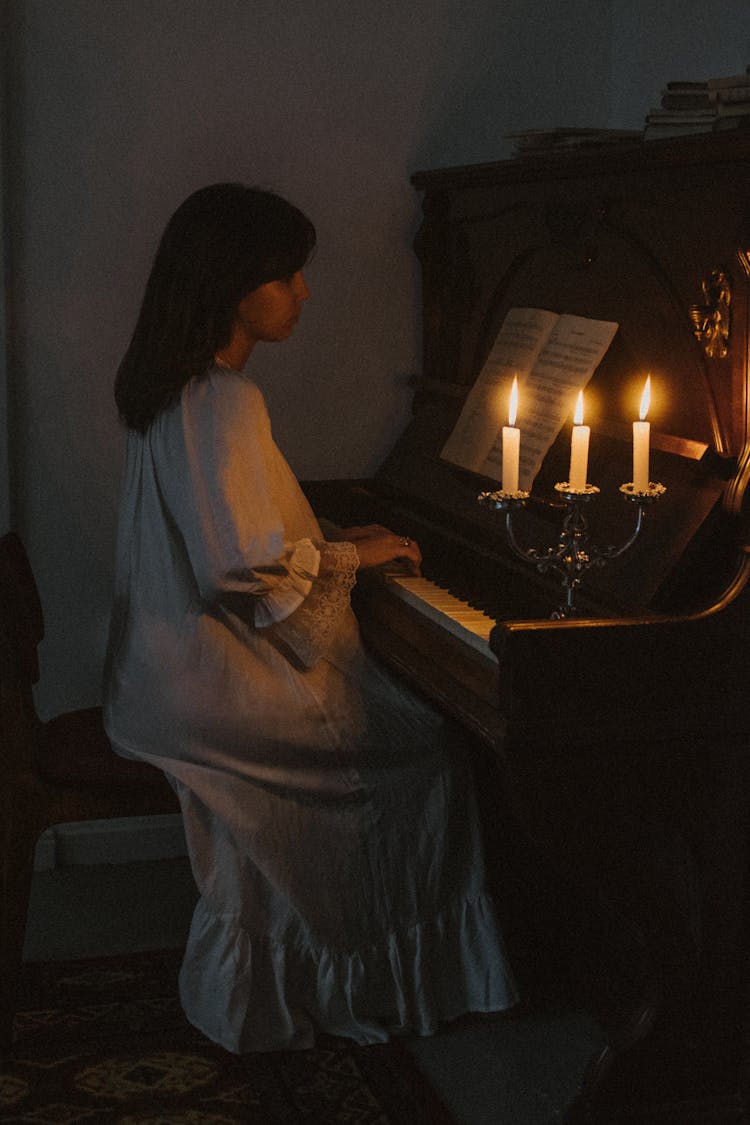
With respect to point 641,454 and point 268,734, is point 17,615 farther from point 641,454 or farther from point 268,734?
point 641,454

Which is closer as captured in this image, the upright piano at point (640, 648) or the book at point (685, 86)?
the upright piano at point (640, 648)

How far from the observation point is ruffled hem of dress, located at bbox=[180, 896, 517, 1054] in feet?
8.81

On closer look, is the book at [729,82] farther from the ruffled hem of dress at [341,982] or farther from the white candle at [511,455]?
the ruffled hem of dress at [341,982]

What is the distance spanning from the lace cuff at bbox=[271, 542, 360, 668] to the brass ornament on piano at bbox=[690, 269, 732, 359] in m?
0.74

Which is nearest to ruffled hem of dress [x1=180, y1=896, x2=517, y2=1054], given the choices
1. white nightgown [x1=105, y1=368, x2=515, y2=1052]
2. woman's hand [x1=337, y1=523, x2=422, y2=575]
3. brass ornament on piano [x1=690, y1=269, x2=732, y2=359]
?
white nightgown [x1=105, y1=368, x2=515, y2=1052]

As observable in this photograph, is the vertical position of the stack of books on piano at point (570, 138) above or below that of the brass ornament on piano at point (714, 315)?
above

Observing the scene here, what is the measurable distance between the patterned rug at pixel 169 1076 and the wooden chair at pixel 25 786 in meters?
0.14

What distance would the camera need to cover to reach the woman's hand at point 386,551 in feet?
9.22

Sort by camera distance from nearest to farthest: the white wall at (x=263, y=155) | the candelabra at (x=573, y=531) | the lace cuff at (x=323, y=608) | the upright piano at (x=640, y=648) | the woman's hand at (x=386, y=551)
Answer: the upright piano at (x=640, y=648) < the candelabra at (x=573, y=531) < the lace cuff at (x=323, y=608) < the woman's hand at (x=386, y=551) < the white wall at (x=263, y=155)

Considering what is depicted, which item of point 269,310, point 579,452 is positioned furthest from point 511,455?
point 269,310

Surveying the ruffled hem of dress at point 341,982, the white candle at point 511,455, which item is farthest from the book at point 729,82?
the ruffled hem of dress at point 341,982

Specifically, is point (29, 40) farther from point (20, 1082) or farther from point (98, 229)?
point (20, 1082)

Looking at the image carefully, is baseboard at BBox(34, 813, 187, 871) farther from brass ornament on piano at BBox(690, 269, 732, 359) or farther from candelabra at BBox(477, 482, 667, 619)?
brass ornament on piano at BBox(690, 269, 732, 359)

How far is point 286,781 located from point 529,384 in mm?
899
